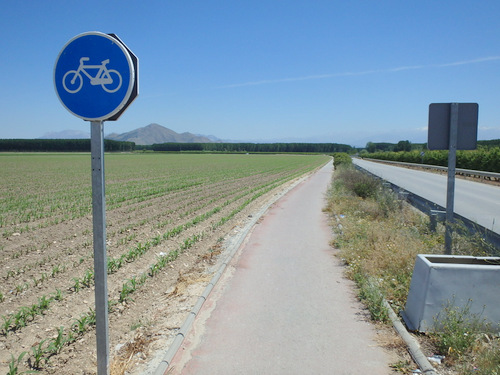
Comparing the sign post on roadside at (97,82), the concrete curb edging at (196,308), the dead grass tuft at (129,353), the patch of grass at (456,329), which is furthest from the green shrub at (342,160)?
the sign post on roadside at (97,82)

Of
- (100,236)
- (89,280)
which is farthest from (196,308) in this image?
(100,236)

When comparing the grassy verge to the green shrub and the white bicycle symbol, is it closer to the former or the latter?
the white bicycle symbol

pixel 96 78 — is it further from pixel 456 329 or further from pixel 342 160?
pixel 342 160

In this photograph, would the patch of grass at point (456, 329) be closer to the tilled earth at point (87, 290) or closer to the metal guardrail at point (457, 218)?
the metal guardrail at point (457, 218)

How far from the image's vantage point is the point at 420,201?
11453 millimetres

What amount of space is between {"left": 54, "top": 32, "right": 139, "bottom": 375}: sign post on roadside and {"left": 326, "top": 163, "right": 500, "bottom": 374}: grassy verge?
3.69 m

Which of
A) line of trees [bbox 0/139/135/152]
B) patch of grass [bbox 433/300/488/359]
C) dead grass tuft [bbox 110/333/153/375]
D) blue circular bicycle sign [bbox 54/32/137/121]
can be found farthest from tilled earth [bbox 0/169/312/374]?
line of trees [bbox 0/139/135/152]

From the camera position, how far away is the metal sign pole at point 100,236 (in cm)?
304

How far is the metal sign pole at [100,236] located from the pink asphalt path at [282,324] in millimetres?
827

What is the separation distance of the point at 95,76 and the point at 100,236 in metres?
1.23

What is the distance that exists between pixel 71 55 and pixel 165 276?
16.1 ft

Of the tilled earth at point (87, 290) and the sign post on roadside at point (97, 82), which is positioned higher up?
the sign post on roadside at point (97, 82)

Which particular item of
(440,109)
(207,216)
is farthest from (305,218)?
(440,109)

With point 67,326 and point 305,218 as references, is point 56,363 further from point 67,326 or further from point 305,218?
point 305,218
